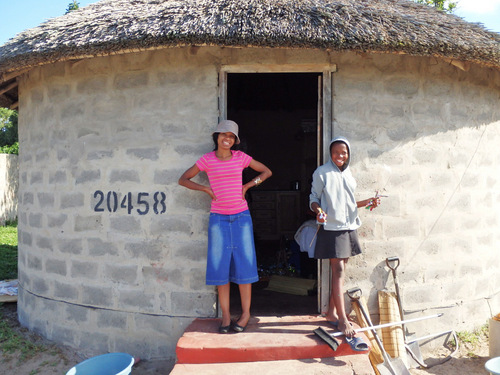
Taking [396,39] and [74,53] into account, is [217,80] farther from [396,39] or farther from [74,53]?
[396,39]

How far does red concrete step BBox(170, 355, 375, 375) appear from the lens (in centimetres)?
339

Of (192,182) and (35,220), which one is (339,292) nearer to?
(192,182)

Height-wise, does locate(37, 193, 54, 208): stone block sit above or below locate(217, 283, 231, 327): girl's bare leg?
above

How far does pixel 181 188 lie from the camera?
421 cm

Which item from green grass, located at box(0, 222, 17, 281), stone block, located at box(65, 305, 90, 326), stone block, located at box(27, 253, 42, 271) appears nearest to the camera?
stone block, located at box(65, 305, 90, 326)

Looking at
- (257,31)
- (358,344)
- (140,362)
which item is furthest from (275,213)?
(257,31)

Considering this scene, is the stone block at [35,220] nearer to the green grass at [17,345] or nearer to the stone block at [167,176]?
the green grass at [17,345]

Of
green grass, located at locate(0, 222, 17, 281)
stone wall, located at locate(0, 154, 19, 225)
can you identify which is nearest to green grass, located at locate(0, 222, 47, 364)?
green grass, located at locate(0, 222, 17, 281)

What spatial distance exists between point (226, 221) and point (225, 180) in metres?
0.36

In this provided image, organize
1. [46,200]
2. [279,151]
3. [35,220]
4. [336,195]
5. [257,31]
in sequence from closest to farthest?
[257,31], [336,195], [46,200], [35,220], [279,151]

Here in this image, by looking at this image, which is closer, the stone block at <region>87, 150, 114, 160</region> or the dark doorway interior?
the stone block at <region>87, 150, 114, 160</region>

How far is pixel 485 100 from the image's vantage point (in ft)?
15.8

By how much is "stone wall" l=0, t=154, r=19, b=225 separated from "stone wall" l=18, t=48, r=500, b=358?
33.9 ft

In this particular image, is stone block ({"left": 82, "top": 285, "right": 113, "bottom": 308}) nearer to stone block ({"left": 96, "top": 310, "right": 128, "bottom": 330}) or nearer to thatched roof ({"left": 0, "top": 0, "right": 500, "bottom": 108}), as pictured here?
stone block ({"left": 96, "top": 310, "right": 128, "bottom": 330})
